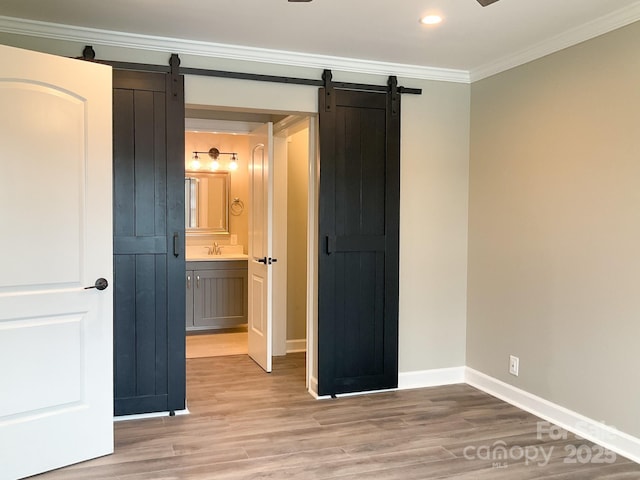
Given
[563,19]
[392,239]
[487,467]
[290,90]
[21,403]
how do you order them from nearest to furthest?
[21,403], [487,467], [563,19], [290,90], [392,239]

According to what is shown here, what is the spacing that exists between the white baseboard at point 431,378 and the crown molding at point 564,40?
7.75 feet

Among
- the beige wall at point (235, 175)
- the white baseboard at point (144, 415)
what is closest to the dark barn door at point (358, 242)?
the white baseboard at point (144, 415)

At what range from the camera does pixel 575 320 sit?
11.3 ft

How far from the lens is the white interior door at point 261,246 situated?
4680 millimetres

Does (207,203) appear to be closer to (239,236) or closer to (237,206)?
(237,206)

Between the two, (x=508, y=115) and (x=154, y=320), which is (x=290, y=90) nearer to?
(x=508, y=115)

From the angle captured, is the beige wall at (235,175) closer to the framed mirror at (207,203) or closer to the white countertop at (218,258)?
the framed mirror at (207,203)

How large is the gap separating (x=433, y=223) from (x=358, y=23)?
1740 mm

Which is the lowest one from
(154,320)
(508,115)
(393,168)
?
(154,320)

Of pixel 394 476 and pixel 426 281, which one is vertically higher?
pixel 426 281

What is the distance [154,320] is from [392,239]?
1.84 meters

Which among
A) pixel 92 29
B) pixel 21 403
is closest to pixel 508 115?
pixel 92 29

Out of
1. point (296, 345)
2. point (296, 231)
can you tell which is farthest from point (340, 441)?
point (296, 231)

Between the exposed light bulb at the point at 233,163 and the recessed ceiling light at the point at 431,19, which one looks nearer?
the recessed ceiling light at the point at 431,19
